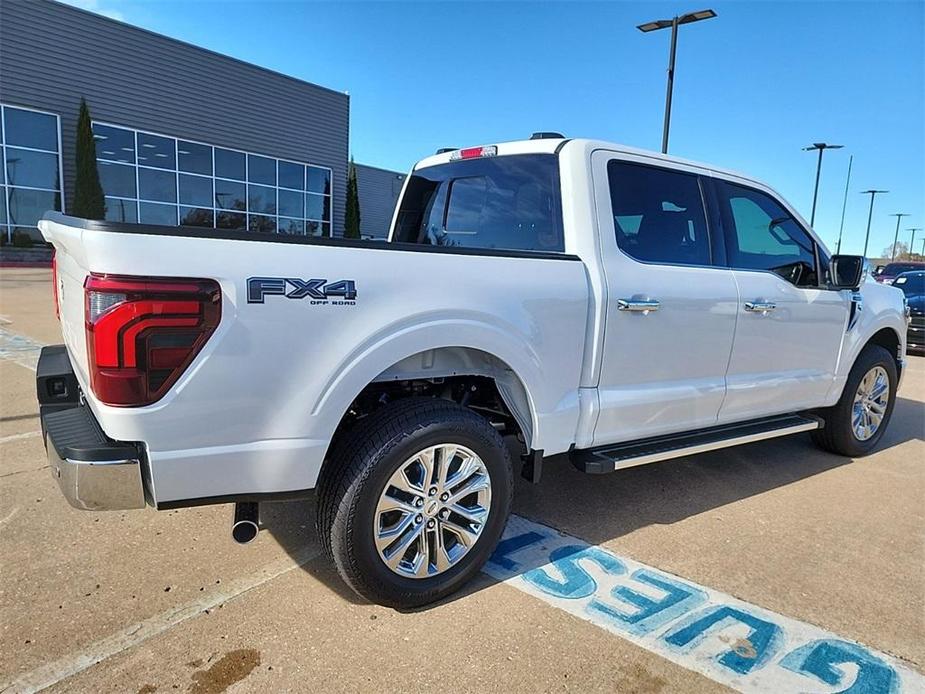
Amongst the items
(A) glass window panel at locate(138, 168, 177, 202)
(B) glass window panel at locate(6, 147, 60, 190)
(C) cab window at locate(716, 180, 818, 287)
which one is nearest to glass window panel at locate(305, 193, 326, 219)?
(A) glass window panel at locate(138, 168, 177, 202)

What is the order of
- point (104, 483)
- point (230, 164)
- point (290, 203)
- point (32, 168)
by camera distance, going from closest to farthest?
point (104, 483), point (32, 168), point (230, 164), point (290, 203)

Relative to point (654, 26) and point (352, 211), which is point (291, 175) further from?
point (654, 26)

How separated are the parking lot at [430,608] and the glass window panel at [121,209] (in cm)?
1912

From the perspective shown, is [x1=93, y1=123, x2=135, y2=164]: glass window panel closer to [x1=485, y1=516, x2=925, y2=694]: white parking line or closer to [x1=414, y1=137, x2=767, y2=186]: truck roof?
[x1=414, y1=137, x2=767, y2=186]: truck roof

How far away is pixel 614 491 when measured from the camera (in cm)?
405

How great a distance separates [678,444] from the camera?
3541 millimetres

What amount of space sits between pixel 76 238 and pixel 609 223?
2303 mm

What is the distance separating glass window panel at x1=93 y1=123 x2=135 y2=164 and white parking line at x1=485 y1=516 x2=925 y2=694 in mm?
22209

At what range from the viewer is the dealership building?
19.2 m

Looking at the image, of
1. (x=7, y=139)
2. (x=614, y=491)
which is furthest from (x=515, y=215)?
(x=7, y=139)

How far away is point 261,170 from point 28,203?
7906 mm

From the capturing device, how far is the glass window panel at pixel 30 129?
18.9 metres

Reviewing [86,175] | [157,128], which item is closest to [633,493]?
[86,175]

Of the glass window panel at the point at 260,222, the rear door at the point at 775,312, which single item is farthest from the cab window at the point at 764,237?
the glass window panel at the point at 260,222
